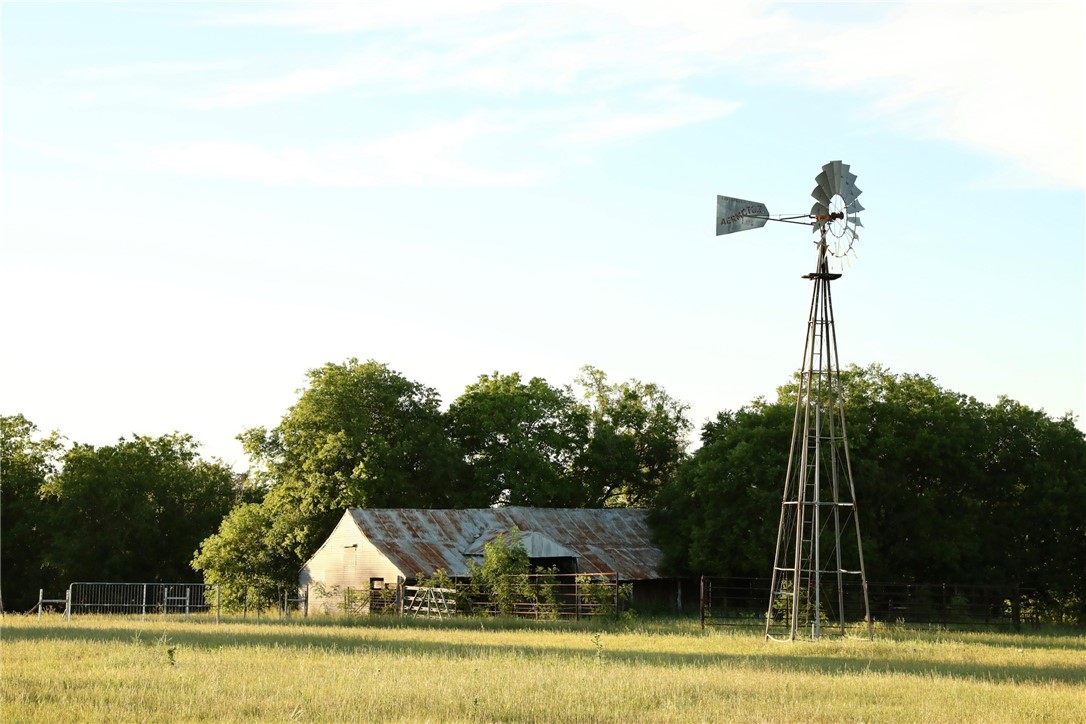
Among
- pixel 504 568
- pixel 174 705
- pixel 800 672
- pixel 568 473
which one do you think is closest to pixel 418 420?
pixel 568 473

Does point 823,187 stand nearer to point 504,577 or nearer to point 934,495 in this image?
point 504,577

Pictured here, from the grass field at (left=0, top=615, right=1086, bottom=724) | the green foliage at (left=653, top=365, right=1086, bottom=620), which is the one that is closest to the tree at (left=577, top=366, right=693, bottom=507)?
the green foliage at (left=653, top=365, right=1086, bottom=620)

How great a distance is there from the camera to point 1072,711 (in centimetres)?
1875

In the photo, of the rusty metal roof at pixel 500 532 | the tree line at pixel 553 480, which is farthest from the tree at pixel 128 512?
the rusty metal roof at pixel 500 532

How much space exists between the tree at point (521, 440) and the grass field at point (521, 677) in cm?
3376

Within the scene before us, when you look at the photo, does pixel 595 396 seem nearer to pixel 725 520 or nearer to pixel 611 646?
pixel 725 520

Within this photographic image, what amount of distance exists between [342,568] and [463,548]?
5181 millimetres

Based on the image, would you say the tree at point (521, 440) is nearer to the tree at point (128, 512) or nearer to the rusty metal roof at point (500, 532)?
the rusty metal roof at point (500, 532)

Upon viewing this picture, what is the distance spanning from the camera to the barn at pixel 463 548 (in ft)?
168

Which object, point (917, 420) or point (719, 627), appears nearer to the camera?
point (719, 627)

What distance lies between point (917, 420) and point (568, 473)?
24.0m

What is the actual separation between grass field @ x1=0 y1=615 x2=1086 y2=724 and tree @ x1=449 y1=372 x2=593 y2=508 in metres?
33.8

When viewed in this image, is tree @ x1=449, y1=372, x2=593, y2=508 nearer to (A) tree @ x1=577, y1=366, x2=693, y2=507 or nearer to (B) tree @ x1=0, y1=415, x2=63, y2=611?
(A) tree @ x1=577, y1=366, x2=693, y2=507

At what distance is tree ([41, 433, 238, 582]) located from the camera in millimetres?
67562
